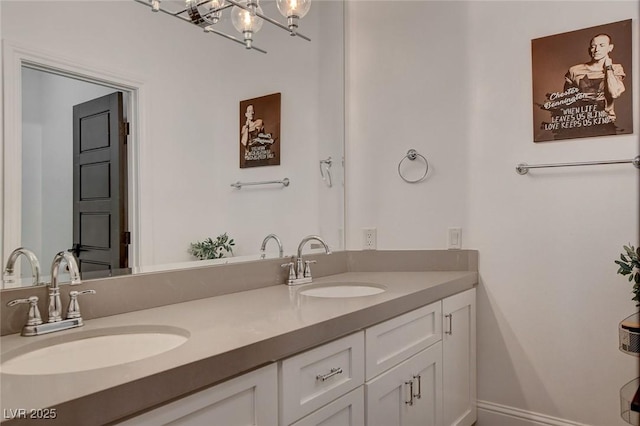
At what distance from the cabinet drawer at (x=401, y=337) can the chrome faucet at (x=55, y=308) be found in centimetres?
87

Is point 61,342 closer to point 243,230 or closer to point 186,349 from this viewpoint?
point 186,349

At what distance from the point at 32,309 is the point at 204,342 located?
0.49 metres

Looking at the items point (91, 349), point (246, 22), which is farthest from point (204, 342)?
point (246, 22)

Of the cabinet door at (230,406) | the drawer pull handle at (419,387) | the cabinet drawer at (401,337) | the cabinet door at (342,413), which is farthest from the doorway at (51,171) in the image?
the drawer pull handle at (419,387)

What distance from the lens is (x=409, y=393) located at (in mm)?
1666

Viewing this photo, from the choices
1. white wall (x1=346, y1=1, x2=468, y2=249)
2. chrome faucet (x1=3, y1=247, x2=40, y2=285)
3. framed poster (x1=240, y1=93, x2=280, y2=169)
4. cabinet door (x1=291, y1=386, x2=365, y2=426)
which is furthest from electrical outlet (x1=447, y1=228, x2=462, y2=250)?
chrome faucet (x1=3, y1=247, x2=40, y2=285)

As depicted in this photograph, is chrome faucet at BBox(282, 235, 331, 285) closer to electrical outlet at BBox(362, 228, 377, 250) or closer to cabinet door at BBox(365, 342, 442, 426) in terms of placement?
electrical outlet at BBox(362, 228, 377, 250)

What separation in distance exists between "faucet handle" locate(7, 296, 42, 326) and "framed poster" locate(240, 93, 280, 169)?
110 centimetres

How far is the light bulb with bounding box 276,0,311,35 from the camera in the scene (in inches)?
77.9

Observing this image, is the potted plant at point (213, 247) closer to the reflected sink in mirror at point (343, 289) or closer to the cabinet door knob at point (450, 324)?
the reflected sink in mirror at point (343, 289)

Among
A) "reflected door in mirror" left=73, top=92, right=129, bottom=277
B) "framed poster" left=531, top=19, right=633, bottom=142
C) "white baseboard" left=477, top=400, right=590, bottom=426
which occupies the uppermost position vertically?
"framed poster" left=531, top=19, right=633, bottom=142

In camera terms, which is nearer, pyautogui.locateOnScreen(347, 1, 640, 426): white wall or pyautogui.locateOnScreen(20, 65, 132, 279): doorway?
pyautogui.locateOnScreen(20, 65, 132, 279): doorway

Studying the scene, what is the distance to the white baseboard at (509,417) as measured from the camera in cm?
206

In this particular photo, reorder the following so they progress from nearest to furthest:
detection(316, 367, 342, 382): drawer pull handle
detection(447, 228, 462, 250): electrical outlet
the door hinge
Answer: detection(316, 367, 342, 382): drawer pull handle < the door hinge < detection(447, 228, 462, 250): electrical outlet
